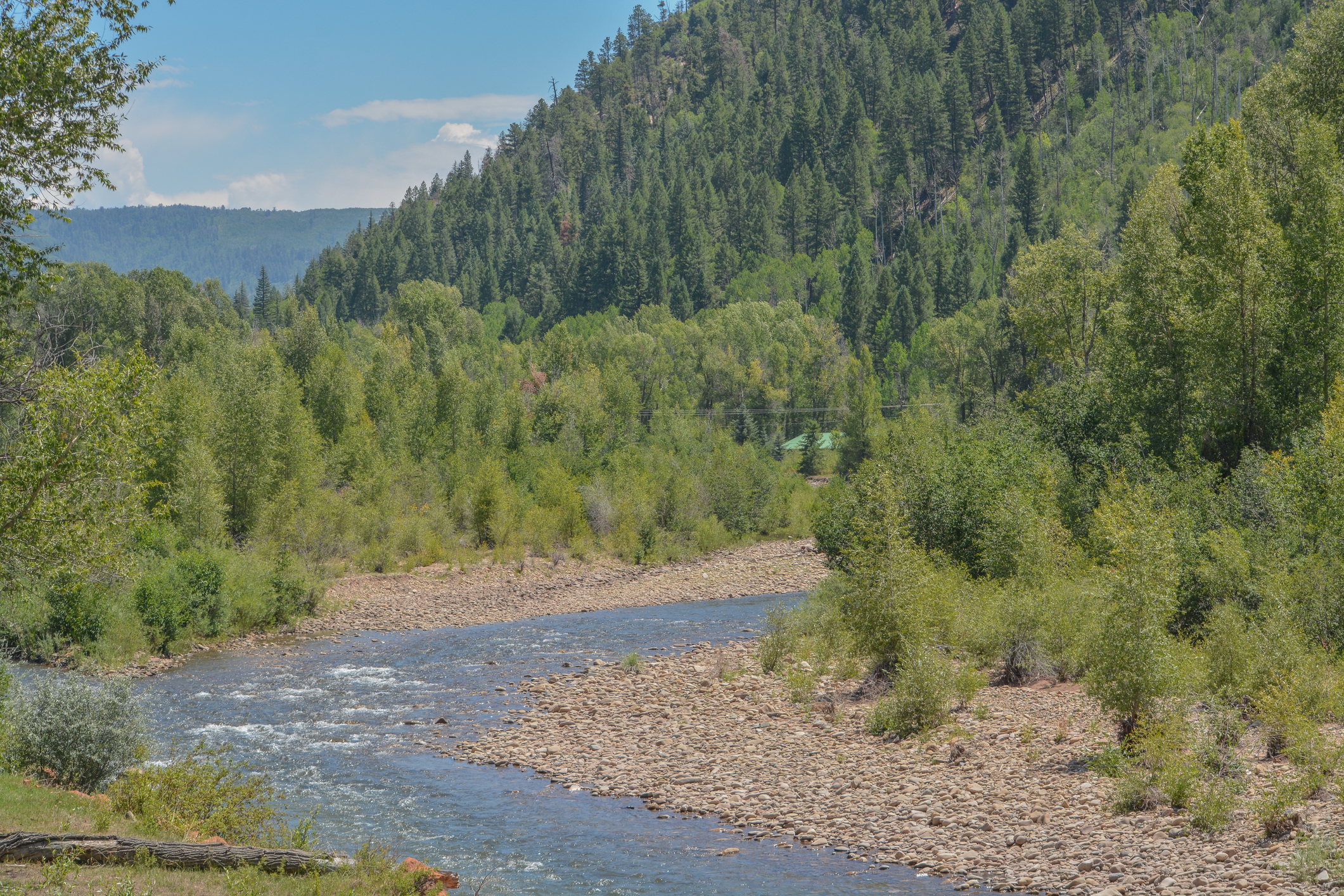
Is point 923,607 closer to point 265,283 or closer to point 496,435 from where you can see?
point 496,435

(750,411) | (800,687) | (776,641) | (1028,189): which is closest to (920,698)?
(800,687)

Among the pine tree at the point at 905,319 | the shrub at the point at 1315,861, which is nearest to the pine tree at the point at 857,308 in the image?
the pine tree at the point at 905,319

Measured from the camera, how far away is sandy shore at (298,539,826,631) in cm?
4300

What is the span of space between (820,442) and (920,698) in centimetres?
7642

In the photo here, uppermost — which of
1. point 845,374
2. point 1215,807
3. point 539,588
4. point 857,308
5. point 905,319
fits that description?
point 857,308

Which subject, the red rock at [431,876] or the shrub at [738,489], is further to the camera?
the shrub at [738,489]

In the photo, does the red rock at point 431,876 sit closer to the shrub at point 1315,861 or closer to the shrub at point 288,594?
the shrub at point 1315,861

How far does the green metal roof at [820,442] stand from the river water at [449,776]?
5634 centimetres

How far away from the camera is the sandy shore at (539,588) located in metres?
43.0

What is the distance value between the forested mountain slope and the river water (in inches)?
3250

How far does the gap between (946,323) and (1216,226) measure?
231 ft

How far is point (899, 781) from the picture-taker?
16906 mm

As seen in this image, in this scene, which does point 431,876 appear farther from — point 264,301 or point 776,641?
point 264,301

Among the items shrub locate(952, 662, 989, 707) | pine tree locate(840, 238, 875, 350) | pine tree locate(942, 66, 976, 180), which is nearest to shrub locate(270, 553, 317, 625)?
shrub locate(952, 662, 989, 707)
